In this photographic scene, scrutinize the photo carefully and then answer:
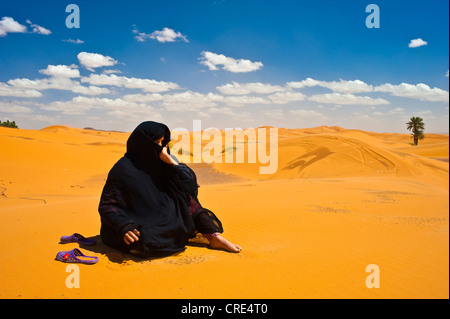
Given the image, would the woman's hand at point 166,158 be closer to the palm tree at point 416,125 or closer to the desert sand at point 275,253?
the desert sand at point 275,253

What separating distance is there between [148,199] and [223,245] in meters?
1.09

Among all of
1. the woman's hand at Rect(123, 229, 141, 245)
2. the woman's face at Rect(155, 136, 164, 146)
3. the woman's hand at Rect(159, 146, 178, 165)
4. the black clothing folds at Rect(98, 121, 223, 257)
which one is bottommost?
the woman's hand at Rect(123, 229, 141, 245)

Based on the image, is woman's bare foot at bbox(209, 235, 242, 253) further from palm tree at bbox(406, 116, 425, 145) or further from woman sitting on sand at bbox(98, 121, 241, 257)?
palm tree at bbox(406, 116, 425, 145)

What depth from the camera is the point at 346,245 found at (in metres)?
3.94

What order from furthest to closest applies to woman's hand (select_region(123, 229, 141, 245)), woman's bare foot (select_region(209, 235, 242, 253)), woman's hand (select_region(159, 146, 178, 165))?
1. woman's bare foot (select_region(209, 235, 242, 253))
2. woman's hand (select_region(159, 146, 178, 165))
3. woman's hand (select_region(123, 229, 141, 245))

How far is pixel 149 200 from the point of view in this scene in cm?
358

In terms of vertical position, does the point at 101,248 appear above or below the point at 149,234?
below

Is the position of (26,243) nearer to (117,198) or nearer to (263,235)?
(117,198)

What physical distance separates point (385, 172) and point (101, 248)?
13382 mm

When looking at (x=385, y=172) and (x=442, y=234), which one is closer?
(x=442, y=234)

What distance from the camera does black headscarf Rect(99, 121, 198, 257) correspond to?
11.3 feet

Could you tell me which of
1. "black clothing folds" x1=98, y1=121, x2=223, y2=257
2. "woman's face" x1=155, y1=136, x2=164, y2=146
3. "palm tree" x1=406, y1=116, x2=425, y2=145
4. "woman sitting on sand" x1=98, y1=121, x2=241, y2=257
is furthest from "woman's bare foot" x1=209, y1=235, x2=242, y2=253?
"palm tree" x1=406, y1=116, x2=425, y2=145

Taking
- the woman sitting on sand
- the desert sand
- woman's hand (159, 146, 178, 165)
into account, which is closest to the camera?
the desert sand
